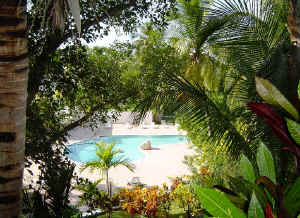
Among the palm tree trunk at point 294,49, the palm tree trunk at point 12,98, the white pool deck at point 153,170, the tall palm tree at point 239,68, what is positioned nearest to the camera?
the palm tree trunk at point 12,98

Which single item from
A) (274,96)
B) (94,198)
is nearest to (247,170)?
(274,96)

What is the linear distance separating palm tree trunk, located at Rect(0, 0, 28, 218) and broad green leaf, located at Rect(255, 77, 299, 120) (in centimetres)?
163

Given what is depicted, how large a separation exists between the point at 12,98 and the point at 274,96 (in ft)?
5.70

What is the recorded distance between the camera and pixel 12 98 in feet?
5.76

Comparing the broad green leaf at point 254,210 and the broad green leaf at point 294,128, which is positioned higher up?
the broad green leaf at point 294,128

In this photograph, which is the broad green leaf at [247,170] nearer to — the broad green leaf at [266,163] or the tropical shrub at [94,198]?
the broad green leaf at [266,163]

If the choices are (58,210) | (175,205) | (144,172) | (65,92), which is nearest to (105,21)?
(65,92)

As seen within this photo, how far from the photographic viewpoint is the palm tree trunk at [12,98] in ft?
5.65

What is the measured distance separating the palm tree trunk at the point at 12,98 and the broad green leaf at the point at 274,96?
1.63 metres

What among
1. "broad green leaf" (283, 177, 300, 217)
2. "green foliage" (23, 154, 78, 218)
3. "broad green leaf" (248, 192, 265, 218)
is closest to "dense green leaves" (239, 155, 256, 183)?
"broad green leaf" (283, 177, 300, 217)

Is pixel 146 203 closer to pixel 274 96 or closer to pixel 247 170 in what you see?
pixel 247 170

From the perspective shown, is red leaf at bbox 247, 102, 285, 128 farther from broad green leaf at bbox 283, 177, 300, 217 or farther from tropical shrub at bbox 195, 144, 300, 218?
broad green leaf at bbox 283, 177, 300, 217

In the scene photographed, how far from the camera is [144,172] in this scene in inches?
331

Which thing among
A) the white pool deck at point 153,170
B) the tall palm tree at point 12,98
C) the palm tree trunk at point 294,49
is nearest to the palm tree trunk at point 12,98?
the tall palm tree at point 12,98
